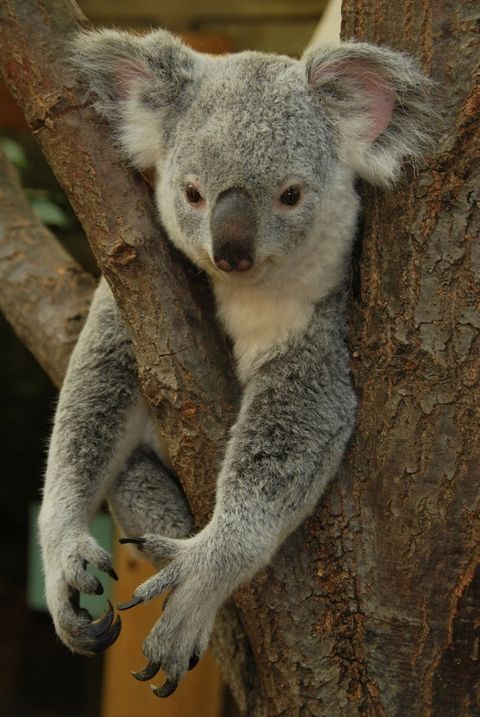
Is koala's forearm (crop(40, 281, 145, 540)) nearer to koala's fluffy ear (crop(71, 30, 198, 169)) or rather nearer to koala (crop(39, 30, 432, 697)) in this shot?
koala (crop(39, 30, 432, 697))

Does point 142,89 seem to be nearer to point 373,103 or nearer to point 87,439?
point 373,103

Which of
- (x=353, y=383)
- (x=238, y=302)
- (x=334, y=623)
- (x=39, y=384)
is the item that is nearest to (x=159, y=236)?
(x=238, y=302)

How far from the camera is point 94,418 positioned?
2383 millimetres

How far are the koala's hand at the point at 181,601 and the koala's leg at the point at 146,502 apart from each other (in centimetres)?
42

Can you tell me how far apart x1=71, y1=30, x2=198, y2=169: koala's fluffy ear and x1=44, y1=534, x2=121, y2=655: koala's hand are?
97cm

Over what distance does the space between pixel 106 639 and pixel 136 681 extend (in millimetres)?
1405

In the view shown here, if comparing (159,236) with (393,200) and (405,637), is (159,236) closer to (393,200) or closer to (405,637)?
(393,200)

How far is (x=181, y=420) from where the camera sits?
2.04 meters

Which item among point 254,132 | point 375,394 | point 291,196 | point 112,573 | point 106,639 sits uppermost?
point 254,132

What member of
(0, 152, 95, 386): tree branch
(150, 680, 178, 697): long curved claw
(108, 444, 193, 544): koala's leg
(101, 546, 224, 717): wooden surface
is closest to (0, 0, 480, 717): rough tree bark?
(150, 680, 178, 697): long curved claw

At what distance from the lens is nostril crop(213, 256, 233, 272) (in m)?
1.88

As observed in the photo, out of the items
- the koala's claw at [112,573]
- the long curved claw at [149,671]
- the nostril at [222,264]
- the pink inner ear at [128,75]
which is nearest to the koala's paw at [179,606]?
the long curved claw at [149,671]

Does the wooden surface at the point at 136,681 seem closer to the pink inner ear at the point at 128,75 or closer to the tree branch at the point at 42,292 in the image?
the tree branch at the point at 42,292

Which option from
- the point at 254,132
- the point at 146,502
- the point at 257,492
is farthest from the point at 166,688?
the point at 254,132
